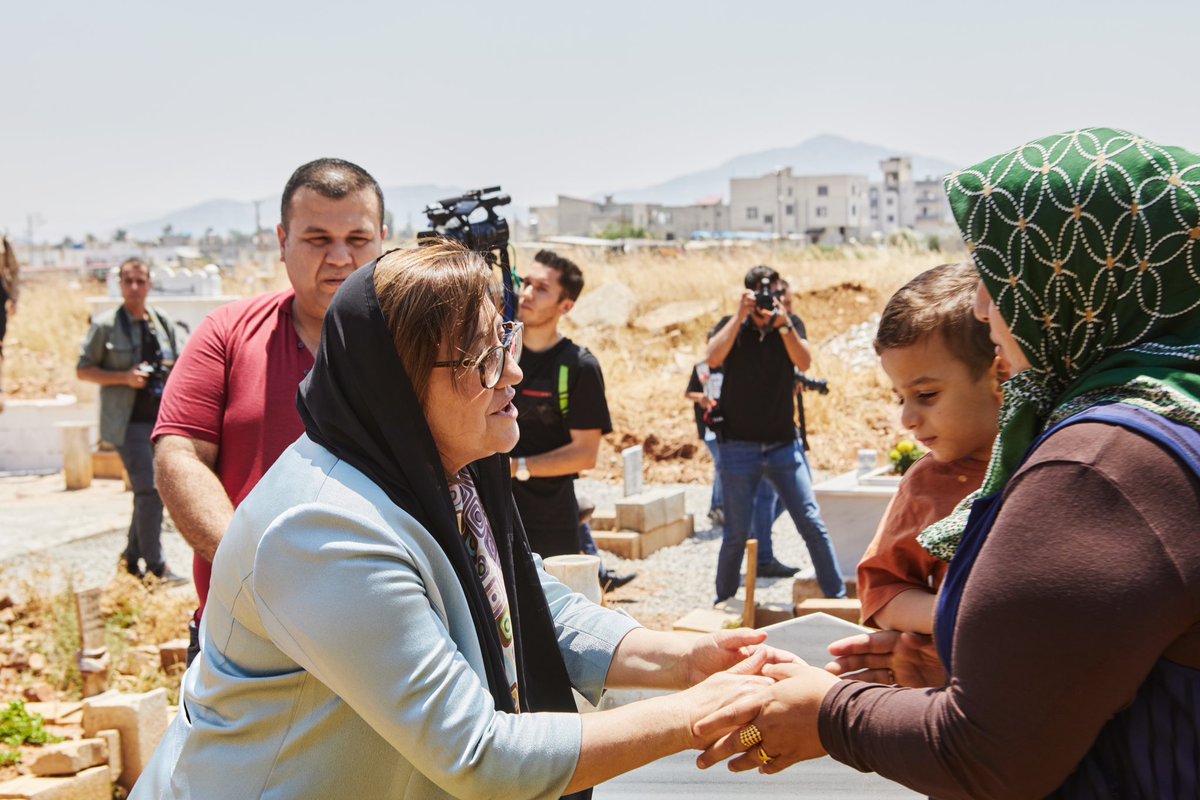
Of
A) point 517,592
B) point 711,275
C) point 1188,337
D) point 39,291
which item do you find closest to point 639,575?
point 517,592

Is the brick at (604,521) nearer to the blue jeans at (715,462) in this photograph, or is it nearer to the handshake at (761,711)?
the blue jeans at (715,462)

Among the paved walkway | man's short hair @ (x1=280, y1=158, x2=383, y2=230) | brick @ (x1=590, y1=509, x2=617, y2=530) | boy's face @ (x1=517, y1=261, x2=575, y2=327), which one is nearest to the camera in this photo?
man's short hair @ (x1=280, y1=158, x2=383, y2=230)

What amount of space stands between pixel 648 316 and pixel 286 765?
22.6 m

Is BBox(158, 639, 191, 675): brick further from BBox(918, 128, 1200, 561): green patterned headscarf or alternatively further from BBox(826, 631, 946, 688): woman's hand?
BBox(918, 128, 1200, 561): green patterned headscarf

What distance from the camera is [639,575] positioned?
8750mm

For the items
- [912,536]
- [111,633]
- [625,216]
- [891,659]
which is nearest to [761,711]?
[891,659]

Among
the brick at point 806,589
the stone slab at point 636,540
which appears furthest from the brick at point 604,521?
the brick at point 806,589

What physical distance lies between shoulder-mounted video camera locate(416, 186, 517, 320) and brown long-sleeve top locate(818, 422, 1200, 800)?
2.57m

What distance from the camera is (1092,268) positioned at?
1.70m

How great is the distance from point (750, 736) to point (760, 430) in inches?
207

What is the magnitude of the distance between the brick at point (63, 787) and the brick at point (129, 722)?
0.10 metres

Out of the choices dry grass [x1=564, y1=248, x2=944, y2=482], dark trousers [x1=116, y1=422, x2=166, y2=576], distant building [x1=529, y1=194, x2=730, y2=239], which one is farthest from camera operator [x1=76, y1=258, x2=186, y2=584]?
distant building [x1=529, y1=194, x2=730, y2=239]

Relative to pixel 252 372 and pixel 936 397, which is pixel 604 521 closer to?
pixel 252 372

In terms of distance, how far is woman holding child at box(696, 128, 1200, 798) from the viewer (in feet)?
5.04
